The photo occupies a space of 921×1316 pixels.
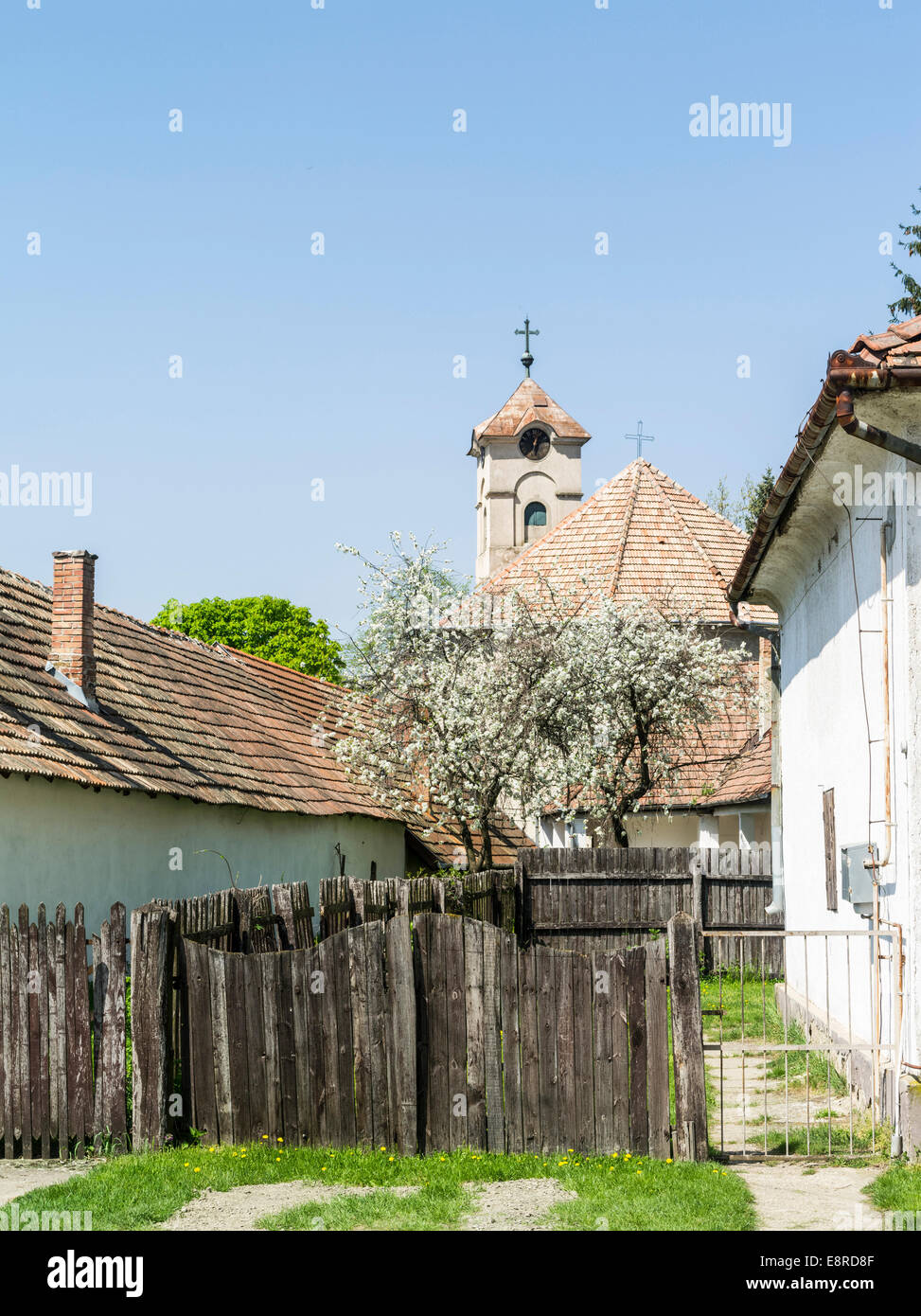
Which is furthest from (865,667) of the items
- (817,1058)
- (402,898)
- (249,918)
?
(402,898)

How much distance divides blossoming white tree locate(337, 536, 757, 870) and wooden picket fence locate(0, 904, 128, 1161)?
466 inches

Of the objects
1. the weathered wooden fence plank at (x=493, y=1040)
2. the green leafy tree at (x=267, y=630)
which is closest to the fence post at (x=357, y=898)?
the weathered wooden fence plank at (x=493, y=1040)

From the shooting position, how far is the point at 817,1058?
1189cm

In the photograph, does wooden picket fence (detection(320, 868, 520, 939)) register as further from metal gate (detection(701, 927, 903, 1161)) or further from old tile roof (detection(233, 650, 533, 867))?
old tile roof (detection(233, 650, 533, 867))

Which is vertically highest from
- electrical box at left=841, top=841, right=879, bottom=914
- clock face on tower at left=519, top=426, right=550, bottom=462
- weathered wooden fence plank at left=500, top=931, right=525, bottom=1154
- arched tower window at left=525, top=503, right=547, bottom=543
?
clock face on tower at left=519, top=426, right=550, bottom=462

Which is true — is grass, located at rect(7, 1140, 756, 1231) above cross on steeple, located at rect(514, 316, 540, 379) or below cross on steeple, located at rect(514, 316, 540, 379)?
below

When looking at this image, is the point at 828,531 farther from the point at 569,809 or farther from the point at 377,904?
the point at 569,809

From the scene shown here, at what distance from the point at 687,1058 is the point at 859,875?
1.99 metres

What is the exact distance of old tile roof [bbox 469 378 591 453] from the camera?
50.7 metres

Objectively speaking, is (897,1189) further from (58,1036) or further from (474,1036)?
(58,1036)

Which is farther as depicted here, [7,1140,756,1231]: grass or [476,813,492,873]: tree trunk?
[476,813,492,873]: tree trunk

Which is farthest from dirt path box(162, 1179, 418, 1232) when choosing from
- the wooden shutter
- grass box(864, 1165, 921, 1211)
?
the wooden shutter

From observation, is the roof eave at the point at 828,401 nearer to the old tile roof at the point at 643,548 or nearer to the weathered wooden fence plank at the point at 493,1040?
the weathered wooden fence plank at the point at 493,1040
